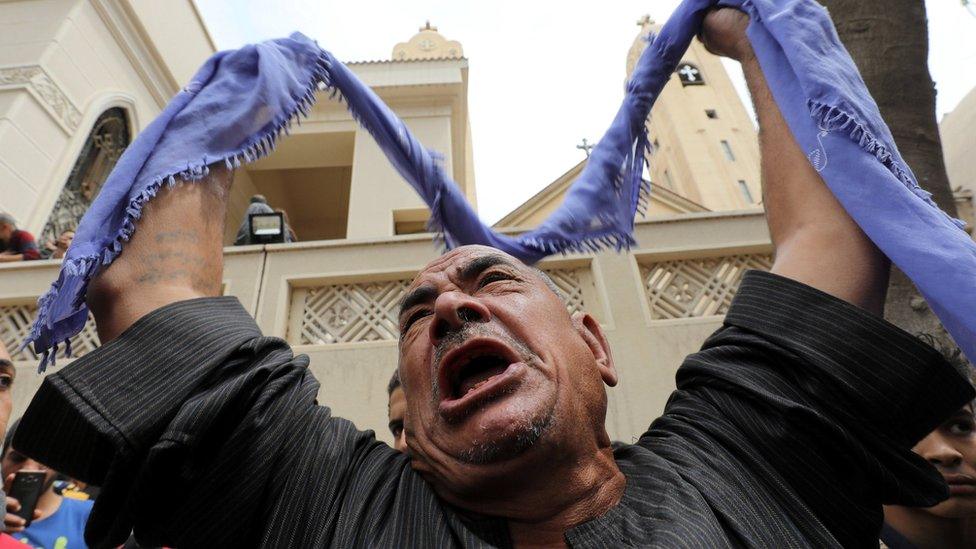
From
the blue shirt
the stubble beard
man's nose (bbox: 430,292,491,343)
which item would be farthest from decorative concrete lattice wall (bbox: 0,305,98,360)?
the stubble beard

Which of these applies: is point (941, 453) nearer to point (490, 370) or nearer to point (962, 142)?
point (490, 370)

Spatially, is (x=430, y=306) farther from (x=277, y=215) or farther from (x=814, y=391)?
(x=277, y=215)

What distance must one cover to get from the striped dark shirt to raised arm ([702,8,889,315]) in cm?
7

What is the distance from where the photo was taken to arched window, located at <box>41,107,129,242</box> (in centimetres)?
675

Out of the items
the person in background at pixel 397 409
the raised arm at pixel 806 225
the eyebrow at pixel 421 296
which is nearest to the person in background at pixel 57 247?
the person in background at pixel 397 409

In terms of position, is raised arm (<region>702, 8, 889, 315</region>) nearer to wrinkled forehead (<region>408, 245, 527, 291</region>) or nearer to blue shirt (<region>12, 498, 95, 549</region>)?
wrinkled forehead (<region>408, 245, 527, 291</region>)

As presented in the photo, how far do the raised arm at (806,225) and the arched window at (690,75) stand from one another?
2505 centimetres

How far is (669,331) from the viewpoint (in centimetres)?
365

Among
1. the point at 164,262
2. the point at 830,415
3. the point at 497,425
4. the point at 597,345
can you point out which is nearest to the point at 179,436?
the point at 164,262

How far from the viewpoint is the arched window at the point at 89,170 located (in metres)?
6.75

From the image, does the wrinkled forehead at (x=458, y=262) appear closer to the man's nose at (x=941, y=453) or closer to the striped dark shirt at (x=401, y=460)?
the striped dark shirt at (x=401, y=460)

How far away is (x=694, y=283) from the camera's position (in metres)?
3.95

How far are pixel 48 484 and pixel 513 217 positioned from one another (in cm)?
598

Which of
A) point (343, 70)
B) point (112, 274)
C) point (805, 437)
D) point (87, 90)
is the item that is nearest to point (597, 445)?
point (805, 437)
